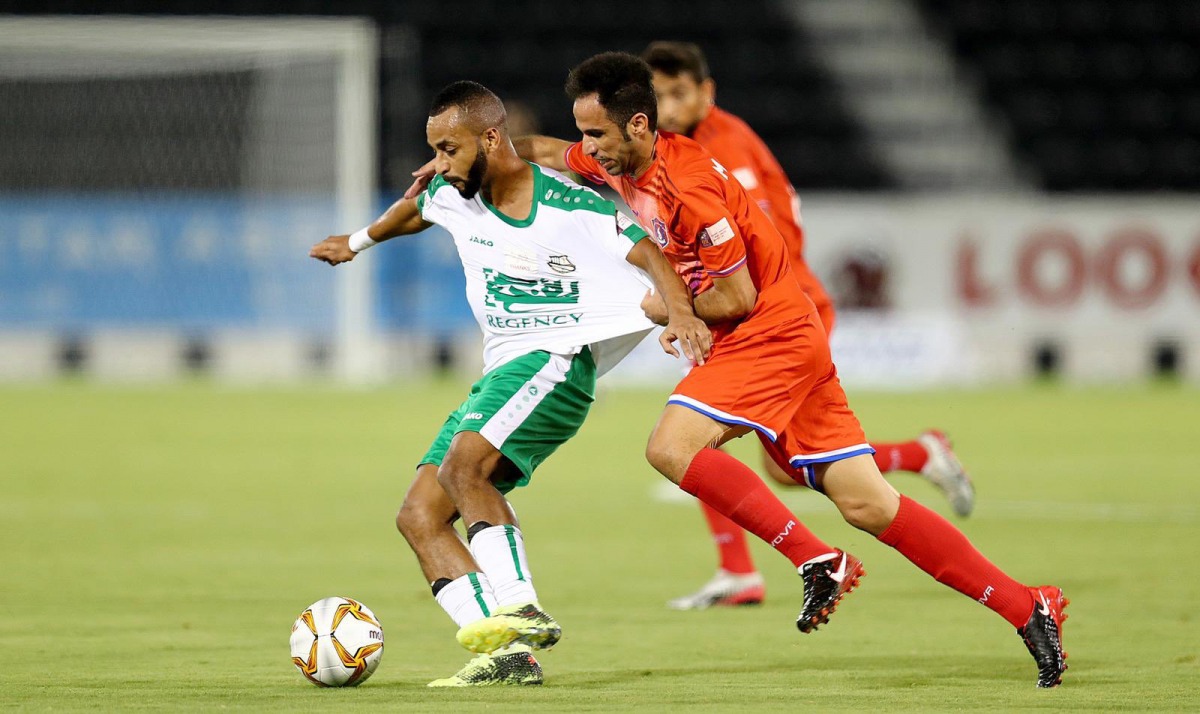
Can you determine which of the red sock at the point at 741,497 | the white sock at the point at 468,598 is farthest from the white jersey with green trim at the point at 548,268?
the white sock at the point at 468,598

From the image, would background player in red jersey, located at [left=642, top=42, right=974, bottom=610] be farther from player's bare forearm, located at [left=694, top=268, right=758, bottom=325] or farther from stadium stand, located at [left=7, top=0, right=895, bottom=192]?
stadium stand, located at [left=7, top=0, right=895, bottom=192]

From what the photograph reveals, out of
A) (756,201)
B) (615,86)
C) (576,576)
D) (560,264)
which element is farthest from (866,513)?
(576,576)

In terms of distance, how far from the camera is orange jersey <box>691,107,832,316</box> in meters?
7.32

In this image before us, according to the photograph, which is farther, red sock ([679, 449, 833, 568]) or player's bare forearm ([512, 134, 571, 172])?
player's bare forearm ([512, 134, 571, 172])

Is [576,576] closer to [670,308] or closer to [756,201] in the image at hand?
[756,201]

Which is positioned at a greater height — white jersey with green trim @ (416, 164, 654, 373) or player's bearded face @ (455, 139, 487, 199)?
player's bearded face @ (455, 139, 487, 199)

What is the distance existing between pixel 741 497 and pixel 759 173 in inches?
99.9

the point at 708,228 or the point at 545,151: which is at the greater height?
the point at 545,151

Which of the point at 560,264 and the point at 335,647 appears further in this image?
the point at 560,264

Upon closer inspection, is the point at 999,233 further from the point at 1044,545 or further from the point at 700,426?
the point at 700,426

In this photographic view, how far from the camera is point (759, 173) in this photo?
7434 mm

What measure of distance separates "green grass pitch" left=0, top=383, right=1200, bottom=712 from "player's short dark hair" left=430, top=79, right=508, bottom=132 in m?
1.73

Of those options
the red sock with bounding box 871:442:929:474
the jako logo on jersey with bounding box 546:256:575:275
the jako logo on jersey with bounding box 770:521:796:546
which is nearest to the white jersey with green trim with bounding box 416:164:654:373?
the jako logo on jersey with bounding box 546:256:575:275

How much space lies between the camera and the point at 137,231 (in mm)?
20938
